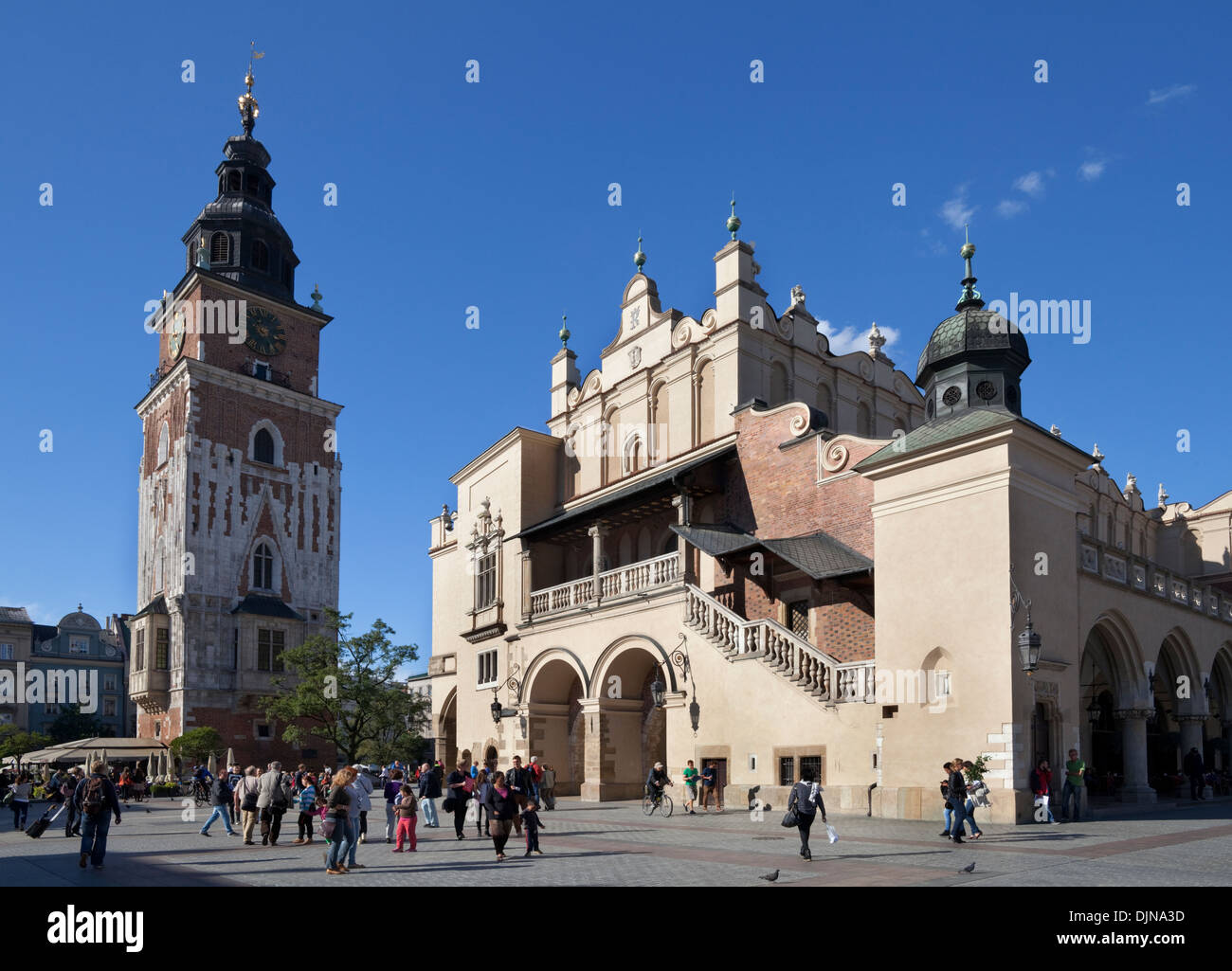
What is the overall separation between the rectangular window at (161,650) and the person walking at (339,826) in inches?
1910

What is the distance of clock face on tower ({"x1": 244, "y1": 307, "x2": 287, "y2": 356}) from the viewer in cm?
6431

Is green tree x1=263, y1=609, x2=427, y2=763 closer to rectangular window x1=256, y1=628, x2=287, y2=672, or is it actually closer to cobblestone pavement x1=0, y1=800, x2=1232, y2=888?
rectangular window x1=256, y1=628, x2=287, y2=672

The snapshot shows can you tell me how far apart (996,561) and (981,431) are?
2.57 meters

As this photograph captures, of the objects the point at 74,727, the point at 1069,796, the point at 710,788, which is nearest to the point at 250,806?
the point at 710,788

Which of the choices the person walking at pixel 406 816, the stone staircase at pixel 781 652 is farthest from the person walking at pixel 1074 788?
the person walking at pixel 406 816

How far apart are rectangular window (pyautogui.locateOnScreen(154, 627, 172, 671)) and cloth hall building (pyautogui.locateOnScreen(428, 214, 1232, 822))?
75.0 ft

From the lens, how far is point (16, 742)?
2655 inches

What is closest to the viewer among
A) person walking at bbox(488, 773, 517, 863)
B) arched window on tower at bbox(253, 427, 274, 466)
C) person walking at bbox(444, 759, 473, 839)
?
person walking at bbox(488, 773, 517, 863)

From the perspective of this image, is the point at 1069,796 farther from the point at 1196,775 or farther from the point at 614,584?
the point at 614,584

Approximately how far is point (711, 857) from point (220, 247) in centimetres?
6008

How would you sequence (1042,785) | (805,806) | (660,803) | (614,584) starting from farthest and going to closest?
(614,584) < (660,803) < (1042,785) < (805,806)

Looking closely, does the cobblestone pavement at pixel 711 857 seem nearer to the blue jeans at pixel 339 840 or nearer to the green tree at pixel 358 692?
the blue jeans at pixel 339 840

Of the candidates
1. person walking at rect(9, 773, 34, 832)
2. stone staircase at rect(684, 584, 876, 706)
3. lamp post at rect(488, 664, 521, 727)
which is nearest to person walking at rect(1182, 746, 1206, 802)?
stone staircase at rect(684, 584, 876, 706)
